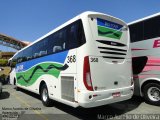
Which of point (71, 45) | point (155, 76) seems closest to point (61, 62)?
point (71, 45)

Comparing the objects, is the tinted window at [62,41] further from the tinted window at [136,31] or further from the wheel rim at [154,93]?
the wheel rim at [154,93]

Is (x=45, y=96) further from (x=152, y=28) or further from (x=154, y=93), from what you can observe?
(x=152, y=28)

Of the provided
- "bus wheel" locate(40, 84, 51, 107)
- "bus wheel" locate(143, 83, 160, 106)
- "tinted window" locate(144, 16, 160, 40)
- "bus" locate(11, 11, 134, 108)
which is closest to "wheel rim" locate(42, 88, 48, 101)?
"bus wheel" locate(40, 84, 51, 107)

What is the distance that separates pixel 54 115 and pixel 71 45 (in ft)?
8.91

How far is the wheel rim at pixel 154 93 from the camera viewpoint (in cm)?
832

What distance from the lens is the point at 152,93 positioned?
8539 mm

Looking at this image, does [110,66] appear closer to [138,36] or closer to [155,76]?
[155,76]

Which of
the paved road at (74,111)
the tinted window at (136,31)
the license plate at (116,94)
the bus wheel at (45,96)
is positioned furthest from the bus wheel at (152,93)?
the bus wheel at (45,96)

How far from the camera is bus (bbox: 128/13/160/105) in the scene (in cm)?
828

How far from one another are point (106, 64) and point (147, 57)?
2745mm

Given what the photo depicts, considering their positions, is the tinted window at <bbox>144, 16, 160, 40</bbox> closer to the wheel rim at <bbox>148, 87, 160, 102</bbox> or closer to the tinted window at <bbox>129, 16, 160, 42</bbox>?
the tinted window at <bbox>129, 16, 160, 42</bbox>

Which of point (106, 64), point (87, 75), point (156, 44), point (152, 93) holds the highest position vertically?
point (156, 44)

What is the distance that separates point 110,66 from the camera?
6.95 m

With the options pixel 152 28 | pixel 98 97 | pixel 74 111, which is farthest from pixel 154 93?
pixel 74 111
